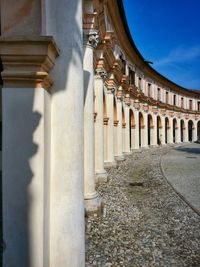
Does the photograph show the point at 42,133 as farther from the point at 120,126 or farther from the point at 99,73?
the point at 120,126

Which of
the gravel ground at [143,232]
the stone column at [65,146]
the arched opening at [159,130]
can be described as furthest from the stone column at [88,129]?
the arched opening at [159,130]

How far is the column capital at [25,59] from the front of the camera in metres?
2.75

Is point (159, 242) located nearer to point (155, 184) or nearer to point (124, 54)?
point (155, 184)

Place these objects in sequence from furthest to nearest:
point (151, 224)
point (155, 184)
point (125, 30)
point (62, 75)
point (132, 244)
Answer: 1. point (125, 30)
2. point (155, 184)
3. point (151, 224)
4. point (132, 244)
5. point (62, 75)

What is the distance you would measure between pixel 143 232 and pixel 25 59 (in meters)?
3.89

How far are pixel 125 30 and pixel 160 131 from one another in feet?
59.2

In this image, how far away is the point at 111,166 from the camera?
12.3m

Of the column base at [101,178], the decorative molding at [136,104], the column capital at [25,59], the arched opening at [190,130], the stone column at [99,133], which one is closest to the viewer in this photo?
the column capital at [25,59]

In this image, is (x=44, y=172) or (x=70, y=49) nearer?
(x=44, y=172)

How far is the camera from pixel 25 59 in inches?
110

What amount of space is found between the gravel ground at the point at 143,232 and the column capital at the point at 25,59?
111 inches

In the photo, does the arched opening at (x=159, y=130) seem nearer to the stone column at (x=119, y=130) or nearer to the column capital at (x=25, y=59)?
the stone column at (x=119, y=130)

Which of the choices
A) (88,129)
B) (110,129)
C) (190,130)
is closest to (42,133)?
(88,129)

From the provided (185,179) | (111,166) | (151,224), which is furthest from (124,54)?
(151,224)
